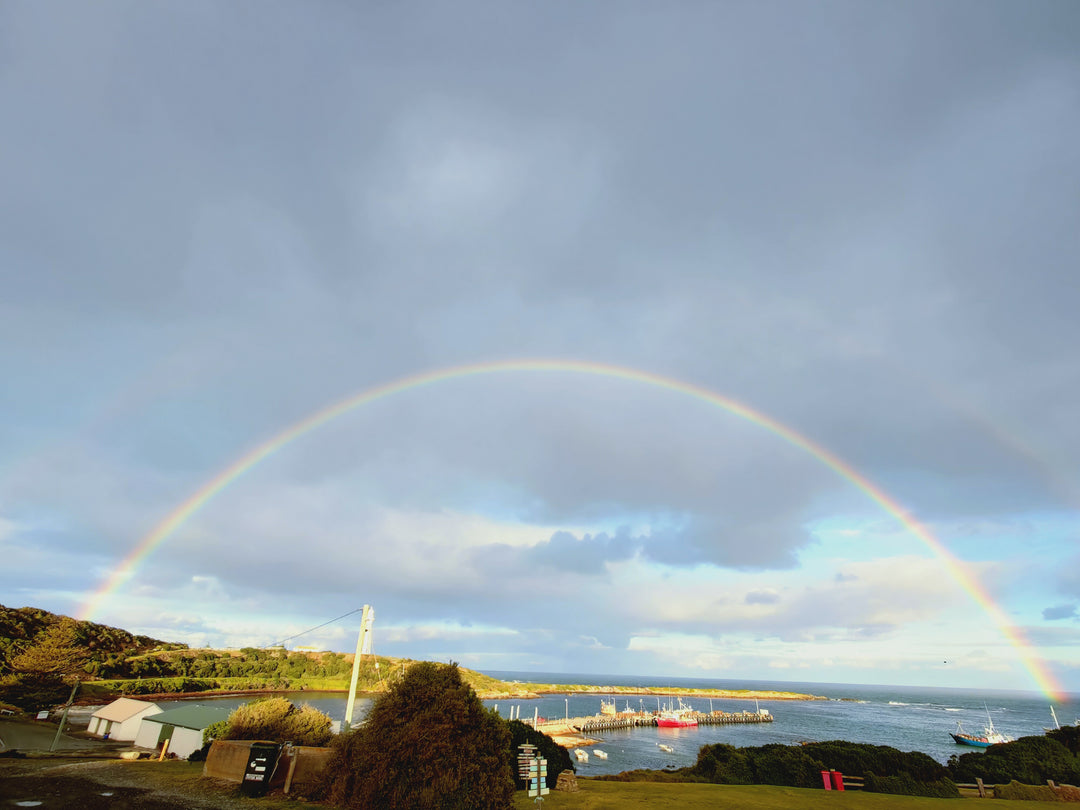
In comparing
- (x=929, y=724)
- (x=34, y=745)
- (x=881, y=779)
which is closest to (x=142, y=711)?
(x=34, y=745)

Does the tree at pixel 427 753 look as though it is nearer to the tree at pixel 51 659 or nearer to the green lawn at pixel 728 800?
the green lawn at pixel 728 800

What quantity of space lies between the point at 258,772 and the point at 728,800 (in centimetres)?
1945

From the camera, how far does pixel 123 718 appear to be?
4956cm

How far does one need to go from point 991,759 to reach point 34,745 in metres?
73.4

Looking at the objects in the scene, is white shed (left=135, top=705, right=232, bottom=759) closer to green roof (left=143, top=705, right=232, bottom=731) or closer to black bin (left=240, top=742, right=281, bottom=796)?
green roof (left=143, top=705, right=232, bottom=731)

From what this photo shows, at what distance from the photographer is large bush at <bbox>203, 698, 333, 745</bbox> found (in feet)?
96.5

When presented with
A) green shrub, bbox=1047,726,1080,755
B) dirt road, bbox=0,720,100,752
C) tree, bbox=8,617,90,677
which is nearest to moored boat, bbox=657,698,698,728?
green shrub, bbox=1047,726,1080,755

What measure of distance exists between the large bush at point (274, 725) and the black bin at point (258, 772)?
23.8 ft

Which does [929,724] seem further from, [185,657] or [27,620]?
[27,620]

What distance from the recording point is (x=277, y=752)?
23094 millimetres

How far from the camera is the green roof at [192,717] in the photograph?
41.5 meters

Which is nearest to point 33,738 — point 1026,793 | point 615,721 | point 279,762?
point 279,762

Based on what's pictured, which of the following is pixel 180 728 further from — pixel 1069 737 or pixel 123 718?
pixel 1069 737

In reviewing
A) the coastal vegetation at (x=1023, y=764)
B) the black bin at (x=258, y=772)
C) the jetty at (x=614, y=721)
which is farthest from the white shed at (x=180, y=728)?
the jetty at (x=614, y=721)
